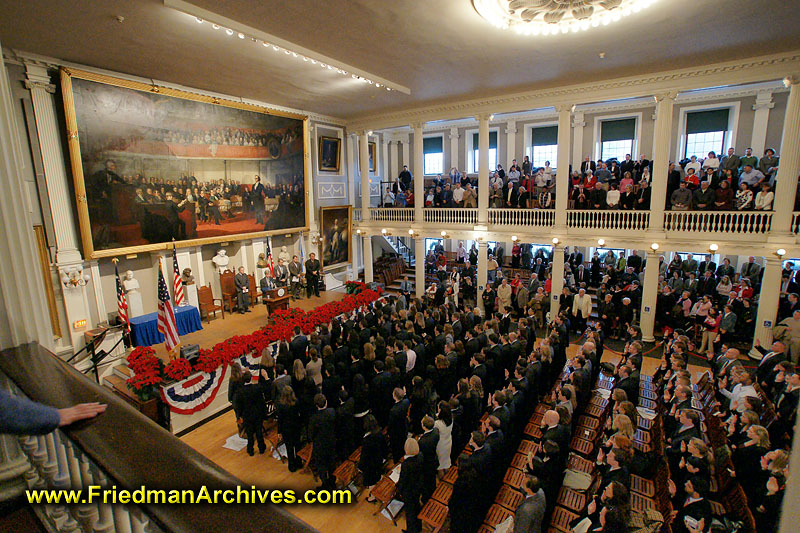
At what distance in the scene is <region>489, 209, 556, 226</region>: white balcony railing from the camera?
1393cm

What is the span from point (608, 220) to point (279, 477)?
1172 cm

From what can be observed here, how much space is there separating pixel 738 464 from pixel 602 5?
23.8 feet

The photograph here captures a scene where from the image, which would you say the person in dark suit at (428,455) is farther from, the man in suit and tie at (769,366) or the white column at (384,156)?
the white column at (384,156)

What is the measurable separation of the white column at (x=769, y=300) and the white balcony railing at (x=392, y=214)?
11.5 m

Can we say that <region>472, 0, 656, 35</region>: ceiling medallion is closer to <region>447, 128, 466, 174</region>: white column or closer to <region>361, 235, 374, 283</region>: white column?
<region>361, 235, 374, 283</region>: white column

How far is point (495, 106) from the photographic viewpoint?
14148 millimetres

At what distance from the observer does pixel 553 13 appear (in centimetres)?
719

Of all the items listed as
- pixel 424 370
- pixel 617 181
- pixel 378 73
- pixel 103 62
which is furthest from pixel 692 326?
pixel 103 62

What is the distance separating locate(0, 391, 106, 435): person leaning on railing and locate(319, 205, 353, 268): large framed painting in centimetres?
1546

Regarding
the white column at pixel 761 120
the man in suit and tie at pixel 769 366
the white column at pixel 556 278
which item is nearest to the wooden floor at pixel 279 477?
the man in suit and tie at pixel 769 366

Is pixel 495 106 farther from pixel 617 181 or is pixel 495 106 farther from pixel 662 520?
pixel 662 520

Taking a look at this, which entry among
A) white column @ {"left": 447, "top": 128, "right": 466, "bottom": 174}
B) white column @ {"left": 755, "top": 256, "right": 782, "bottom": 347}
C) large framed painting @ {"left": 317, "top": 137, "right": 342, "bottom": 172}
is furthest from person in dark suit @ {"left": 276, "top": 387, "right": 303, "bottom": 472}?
white column @ {"left": 447, "top": 128, "right": 466, "bottom": 174}

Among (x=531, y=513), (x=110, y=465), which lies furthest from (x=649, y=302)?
(x=110, y=465)

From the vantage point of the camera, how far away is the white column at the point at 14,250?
2.08 m
